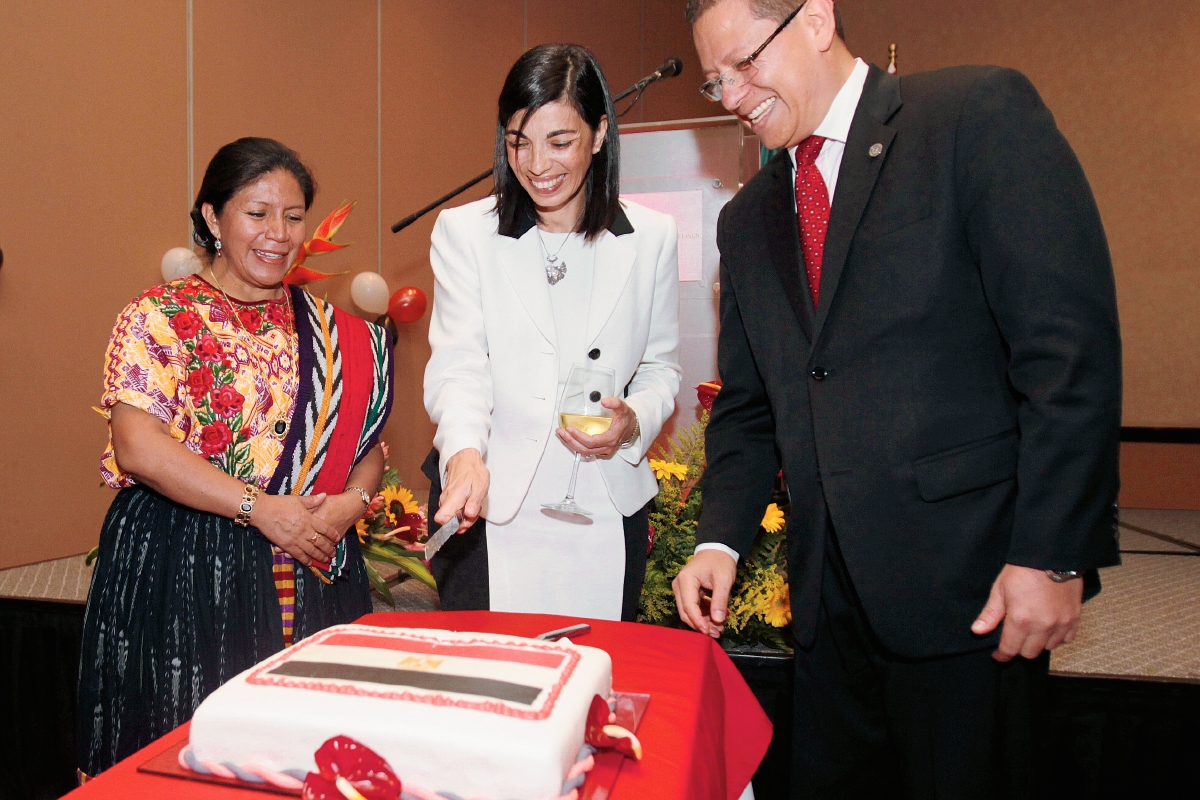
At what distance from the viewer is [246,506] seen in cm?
176

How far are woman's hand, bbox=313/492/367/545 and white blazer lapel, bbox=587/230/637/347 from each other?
2.17ft

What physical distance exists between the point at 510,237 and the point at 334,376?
1.79ft

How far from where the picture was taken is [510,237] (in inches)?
67.3

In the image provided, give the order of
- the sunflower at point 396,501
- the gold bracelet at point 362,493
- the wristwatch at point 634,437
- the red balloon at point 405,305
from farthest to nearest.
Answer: the red balloon at point 405,305 → the sunflower at point 396,501 → the gold bracelet at point 362,493 → the wristwatch at point 634,437

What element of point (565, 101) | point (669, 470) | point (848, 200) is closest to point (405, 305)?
point (669, 470)

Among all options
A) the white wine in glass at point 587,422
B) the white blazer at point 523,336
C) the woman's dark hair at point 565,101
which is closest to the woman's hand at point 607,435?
the white wine in glass at point 587,422

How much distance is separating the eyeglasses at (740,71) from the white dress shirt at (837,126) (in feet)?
0.40

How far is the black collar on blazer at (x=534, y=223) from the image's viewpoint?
67.5 inches

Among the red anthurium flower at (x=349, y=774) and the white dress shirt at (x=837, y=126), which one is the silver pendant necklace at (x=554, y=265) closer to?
the white dress shirt at (x=837, y=126)

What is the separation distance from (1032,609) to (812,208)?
1.97 ft

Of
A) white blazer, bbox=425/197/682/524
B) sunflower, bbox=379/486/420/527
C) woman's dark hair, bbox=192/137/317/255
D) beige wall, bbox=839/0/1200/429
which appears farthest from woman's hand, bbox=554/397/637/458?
beige wall, bbox=839/0/1200/429

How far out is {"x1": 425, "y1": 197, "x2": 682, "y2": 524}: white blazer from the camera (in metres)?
1.65

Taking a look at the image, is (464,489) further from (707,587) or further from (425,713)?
(425,713)

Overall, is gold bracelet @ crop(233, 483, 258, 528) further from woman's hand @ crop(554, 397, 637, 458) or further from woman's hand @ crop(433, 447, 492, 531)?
woman's hand @ crop(554, 397, 637, 458)
